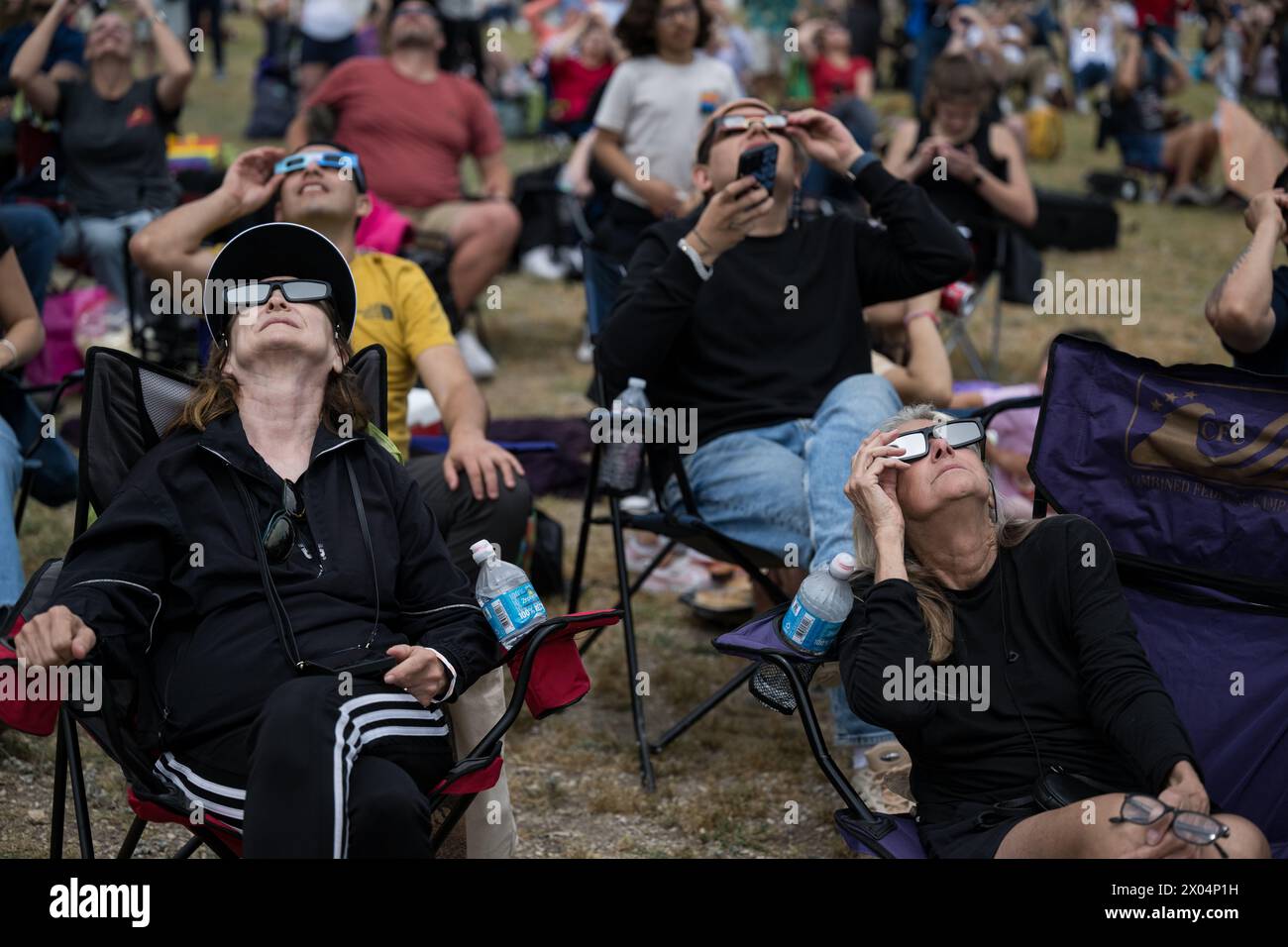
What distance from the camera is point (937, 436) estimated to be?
9.59 feet

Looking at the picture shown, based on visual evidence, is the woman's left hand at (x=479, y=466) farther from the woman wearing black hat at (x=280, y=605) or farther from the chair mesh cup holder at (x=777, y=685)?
the chair mesh cup holder at (x=777, y=685)

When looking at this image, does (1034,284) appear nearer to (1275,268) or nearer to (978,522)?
(1275,268)

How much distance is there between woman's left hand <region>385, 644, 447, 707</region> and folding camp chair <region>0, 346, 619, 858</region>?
0.46 ft

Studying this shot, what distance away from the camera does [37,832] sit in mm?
3434

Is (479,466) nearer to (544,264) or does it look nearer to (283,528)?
(283,528)

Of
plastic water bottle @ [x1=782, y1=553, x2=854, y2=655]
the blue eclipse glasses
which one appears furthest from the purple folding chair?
the blue eclipse glasses

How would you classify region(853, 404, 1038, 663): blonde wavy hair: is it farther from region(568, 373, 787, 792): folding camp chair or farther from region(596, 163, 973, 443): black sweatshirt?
region(596, 163, 973, 443): black sweatshirt

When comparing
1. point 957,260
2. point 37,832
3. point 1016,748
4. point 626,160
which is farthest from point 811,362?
point 626,160

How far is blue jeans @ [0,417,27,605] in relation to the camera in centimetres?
334

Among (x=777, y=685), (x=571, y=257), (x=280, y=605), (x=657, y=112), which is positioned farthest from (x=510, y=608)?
(x=571, y=257)

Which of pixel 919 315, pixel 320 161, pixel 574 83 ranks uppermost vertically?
pixel 574 83

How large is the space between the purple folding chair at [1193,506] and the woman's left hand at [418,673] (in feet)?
4.77

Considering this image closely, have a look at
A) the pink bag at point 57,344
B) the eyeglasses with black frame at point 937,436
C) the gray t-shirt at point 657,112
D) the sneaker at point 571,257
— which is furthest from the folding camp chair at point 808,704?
the sneaker at point 571,257

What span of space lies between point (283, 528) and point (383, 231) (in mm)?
2749
